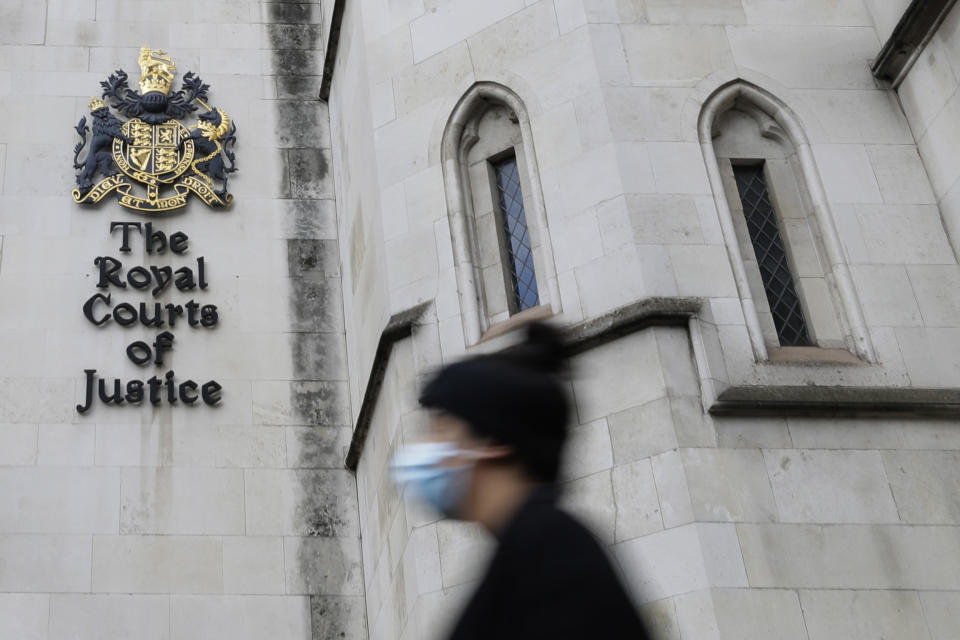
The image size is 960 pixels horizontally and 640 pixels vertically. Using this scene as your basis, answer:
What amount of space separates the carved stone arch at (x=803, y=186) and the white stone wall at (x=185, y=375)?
420 centimetres

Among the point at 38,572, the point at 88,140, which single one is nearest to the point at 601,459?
the point at 38,572

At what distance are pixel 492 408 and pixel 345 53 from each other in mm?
10334

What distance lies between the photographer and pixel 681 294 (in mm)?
8914

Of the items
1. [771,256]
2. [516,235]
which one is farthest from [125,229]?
[771,256]

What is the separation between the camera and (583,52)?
1003cm

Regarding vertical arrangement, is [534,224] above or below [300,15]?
below

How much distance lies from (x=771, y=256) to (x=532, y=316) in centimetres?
190

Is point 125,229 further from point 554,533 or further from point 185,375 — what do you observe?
point 554,533

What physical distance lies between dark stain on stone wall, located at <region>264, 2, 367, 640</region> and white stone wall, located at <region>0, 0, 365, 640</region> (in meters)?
0.02

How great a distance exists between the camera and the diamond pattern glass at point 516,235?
10078 mm

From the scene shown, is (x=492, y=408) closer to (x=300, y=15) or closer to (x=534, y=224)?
(x=534, y=224)

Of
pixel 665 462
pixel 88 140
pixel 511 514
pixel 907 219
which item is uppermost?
pixel 88 140

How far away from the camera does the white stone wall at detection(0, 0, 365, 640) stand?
10664 mm

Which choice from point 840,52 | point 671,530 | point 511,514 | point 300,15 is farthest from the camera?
point 300,15
